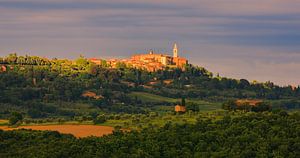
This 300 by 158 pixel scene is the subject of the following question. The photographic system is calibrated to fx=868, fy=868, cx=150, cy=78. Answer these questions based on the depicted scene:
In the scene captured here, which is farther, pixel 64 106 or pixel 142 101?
pixel 142 101

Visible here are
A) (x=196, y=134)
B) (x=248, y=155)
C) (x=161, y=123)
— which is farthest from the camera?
(x=161, y=123)

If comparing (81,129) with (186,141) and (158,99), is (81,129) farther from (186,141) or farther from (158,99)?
(158,99)

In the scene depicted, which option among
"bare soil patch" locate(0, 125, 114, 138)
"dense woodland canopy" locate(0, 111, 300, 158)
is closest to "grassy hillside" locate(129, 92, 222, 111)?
"bare soil patch" locate(0, 125, 114, 138)

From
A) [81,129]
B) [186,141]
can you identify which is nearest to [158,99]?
[81,129]

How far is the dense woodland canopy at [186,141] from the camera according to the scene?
7719cm

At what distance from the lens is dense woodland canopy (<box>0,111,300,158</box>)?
253 ft

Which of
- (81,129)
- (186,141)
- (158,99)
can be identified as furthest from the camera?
(158,99)

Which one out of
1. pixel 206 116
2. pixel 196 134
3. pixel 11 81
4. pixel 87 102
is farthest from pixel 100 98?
pixel 196 134

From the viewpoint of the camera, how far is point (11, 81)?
7298 inches

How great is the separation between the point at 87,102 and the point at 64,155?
98776mm

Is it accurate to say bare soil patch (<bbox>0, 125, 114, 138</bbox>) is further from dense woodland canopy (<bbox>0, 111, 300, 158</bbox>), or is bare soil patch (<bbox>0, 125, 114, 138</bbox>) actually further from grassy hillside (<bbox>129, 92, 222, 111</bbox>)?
grassy hillside (<bbox>129, 92, 222, 111</bbox>)

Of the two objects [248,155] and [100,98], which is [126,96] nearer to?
[100,98]

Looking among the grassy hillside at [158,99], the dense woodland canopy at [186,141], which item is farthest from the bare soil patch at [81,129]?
the grassy hillside at [158,99]

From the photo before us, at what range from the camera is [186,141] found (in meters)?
81.1
